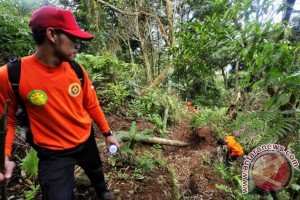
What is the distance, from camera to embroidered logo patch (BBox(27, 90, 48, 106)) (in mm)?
2258

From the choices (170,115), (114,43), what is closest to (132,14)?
(114,43)

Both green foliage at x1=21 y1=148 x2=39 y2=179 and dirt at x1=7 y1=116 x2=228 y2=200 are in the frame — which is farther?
dirt at x1=7 y1=116 x2=228 y2=200

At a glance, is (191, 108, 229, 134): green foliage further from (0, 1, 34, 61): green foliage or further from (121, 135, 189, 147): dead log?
(0, 1, 34, 61): green foliage

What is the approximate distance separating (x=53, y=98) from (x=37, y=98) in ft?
0.47

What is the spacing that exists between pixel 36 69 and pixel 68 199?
1.22 m

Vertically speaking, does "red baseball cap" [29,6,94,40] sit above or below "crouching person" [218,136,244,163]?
above

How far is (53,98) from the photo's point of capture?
2.37 metres

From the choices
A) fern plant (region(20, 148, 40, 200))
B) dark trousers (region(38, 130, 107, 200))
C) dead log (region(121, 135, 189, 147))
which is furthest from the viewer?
dead log (region(121, 135, 189, 147))

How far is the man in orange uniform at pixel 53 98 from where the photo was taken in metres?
2.24

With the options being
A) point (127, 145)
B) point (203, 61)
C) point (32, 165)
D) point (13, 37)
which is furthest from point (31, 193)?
point (13, 37)

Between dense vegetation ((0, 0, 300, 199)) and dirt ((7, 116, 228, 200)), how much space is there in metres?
0.30

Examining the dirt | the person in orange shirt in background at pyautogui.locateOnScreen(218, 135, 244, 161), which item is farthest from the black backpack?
the person in orange shirt in background at pyautogui.locateOnScreen(218, 135, 244, 161)

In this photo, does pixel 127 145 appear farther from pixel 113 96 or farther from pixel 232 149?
→ pixel 232 149

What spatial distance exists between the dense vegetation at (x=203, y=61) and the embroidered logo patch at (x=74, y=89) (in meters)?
1.14
